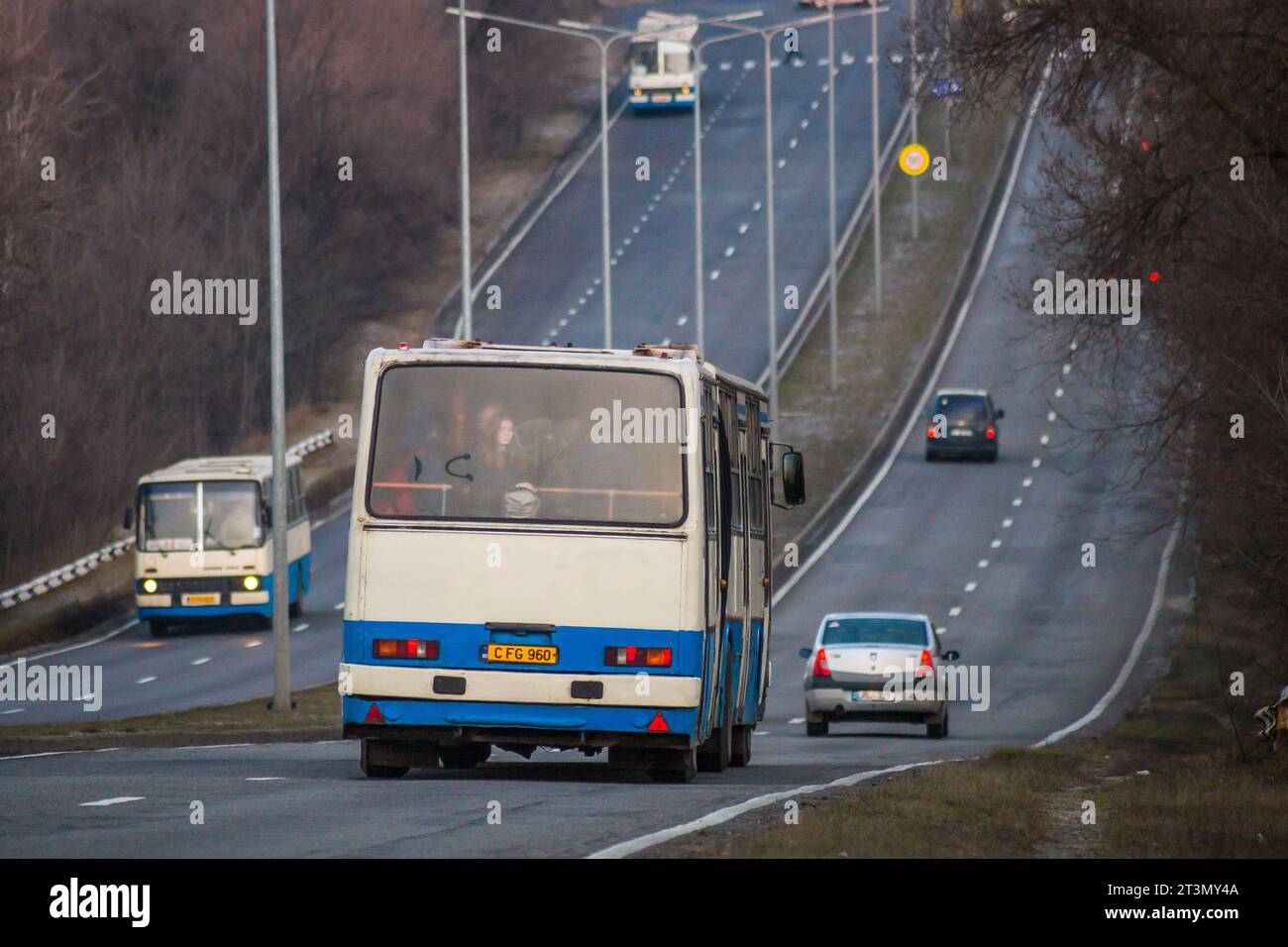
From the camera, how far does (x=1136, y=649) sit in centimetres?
4172

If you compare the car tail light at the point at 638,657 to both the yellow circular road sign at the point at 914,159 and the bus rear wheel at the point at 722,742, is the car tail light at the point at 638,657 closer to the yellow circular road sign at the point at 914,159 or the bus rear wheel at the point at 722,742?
the bus rear wheel at the point at 722,742

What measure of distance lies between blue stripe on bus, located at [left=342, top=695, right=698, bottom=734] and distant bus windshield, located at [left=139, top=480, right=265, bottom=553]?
27063mm

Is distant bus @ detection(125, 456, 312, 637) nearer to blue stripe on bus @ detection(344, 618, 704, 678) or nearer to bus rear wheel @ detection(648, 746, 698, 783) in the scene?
bus rear wheel @ detection(648, 746, 698, 783)

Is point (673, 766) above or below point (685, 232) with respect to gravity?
below

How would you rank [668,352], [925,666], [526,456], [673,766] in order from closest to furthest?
[526,456] < [668,352] < [673,766] < [925,666]

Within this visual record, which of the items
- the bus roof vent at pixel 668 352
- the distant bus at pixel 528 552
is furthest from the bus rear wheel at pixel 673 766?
the bus roof vent at pixel 668 352

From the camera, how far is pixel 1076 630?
145ft

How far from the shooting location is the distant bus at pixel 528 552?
1612 centimetres

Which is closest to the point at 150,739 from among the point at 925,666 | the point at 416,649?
the point at 416,649

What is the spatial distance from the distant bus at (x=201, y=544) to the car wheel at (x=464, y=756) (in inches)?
939

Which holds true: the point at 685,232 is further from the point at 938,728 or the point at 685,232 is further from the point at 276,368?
the point at 938,728

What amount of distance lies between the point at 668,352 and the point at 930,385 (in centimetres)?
5303
